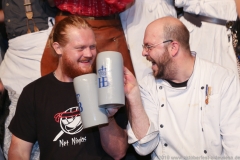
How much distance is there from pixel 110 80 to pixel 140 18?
87 cm

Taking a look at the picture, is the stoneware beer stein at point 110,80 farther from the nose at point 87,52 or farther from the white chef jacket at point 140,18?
the white chef jacket at point 140,18

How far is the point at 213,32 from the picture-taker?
209 cm

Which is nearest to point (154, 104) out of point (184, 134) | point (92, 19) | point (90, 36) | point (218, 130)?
point (184, 134)

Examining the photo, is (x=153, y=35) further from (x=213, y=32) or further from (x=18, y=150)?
(x=18, y=150)

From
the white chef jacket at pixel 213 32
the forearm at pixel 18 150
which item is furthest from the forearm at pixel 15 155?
the white chef jacket at pixel 213 32

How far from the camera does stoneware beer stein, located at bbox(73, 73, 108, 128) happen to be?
1.40m

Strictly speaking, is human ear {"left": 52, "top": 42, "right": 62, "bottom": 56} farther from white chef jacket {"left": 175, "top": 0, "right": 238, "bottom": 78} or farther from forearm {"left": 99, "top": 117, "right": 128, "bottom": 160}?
white chef jacket {"left": 175, "top": 0, "right": 238, "bottom": 78}

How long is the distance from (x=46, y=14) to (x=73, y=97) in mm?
626

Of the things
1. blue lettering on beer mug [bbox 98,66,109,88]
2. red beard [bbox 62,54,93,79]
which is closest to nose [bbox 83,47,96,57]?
red beard [bbox 62,54,93,79]

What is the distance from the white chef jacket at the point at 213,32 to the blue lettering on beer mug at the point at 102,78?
850 mm

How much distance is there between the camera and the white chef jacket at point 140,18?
2.13m

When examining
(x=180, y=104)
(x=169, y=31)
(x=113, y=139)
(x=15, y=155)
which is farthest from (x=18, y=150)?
(x=169, y=31)

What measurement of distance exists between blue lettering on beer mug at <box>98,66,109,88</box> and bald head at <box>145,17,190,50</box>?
0.46m

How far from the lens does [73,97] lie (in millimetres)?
1757
